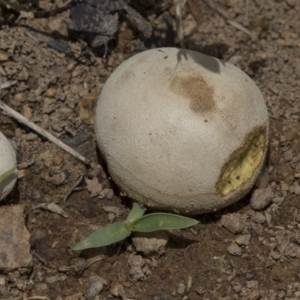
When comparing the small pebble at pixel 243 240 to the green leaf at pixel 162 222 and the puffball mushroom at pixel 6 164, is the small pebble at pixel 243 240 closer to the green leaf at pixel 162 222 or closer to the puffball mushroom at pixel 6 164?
the green leaf at pixel 162 222

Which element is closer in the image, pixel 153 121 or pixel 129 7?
pixel 153 121

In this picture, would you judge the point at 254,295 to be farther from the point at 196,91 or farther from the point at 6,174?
the point at 6,174

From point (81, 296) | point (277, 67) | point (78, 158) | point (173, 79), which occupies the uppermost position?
point (173, 79)

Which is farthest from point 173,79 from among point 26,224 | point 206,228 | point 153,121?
point 26,224

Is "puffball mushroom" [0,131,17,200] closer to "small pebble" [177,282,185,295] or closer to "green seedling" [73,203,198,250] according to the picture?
"green seedling" [73,203,198,250]

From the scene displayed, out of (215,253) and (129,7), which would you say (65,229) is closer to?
(215,253)

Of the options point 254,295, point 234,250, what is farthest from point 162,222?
point 254,295

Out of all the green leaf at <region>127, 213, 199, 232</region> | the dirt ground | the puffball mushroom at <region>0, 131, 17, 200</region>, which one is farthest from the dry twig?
the green leaf at <region>127, 213, 199, 232</region>
